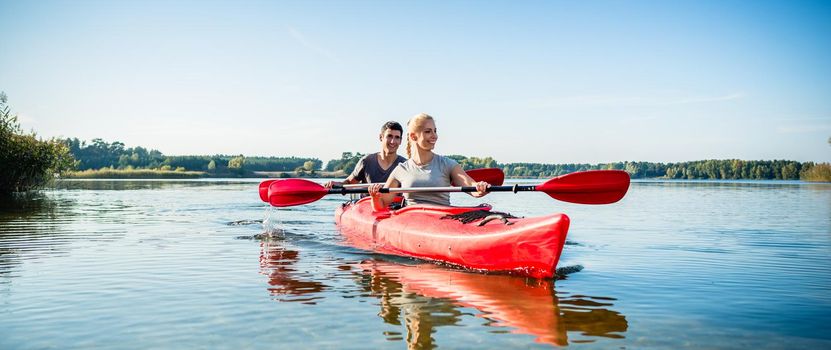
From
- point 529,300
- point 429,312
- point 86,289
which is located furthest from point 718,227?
point 86,289

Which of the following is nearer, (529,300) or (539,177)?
(529,300)

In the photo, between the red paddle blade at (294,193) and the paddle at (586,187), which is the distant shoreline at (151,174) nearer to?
the red paddle blade at (294,193)

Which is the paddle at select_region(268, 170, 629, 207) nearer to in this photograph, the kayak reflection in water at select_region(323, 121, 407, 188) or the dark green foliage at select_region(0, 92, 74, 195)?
the kayak reflection in water at select_region(323, 121, 407, 188)

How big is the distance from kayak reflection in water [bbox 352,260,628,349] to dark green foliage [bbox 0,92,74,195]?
1842 cm

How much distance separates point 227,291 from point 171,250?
9.71 feet

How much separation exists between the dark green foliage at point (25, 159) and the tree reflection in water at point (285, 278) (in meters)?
16.0

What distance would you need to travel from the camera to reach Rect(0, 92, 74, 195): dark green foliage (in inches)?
760


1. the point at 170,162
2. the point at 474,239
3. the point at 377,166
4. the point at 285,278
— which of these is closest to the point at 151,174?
the point at 170,162

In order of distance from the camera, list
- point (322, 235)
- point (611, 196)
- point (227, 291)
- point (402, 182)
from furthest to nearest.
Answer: point (322, 235) < point (402, 182) < point (611, 196) < point (227, 291)

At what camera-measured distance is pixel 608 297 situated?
474 cm

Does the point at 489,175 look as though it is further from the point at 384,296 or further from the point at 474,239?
Result: the point at 384,296

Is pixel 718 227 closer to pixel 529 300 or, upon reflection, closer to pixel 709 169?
pixel 529 300

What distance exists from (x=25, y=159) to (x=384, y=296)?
19792 millimetres

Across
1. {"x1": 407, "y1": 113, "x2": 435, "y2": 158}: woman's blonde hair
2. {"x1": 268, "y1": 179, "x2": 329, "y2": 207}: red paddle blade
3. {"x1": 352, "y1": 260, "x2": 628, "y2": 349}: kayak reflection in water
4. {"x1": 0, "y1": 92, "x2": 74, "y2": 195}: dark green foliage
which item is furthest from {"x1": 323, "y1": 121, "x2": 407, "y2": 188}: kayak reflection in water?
{"x1": 0, "y1": 92, "x2": 74, "y2": 195}: dark green foliage
